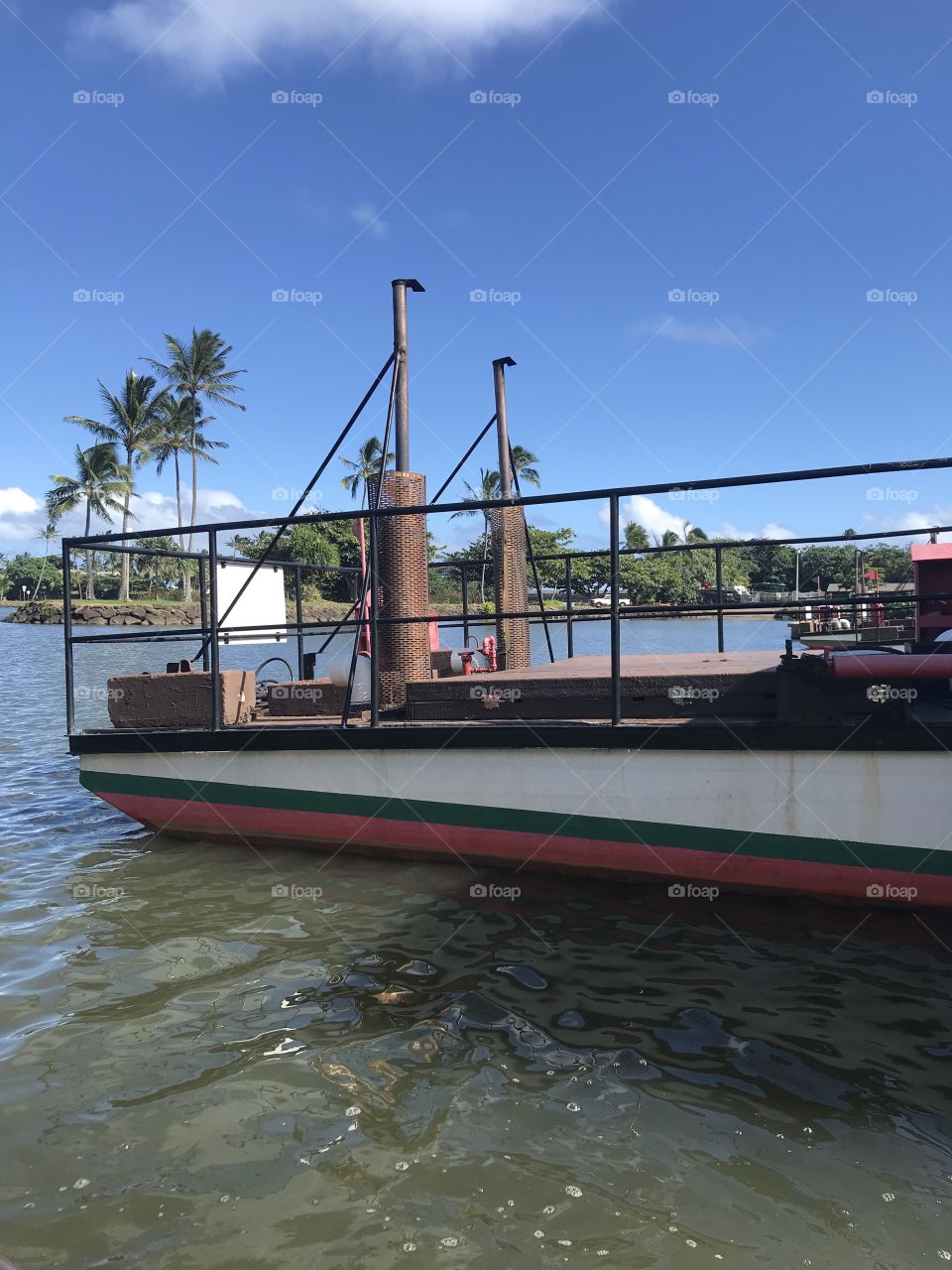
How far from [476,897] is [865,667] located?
2.72 meters

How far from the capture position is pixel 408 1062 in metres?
3.51

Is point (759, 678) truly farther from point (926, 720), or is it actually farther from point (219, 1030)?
point (219, 1030)

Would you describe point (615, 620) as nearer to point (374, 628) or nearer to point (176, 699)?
point (374, 628)
